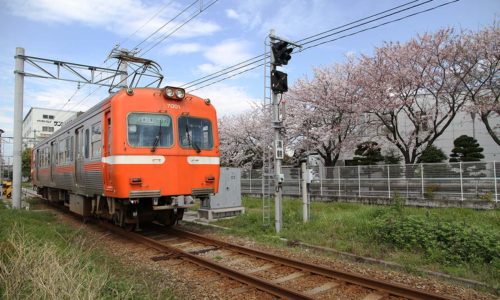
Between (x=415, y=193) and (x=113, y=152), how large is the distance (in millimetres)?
12855

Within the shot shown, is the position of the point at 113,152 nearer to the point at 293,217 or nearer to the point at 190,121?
the point at 190,121

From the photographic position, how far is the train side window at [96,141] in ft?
30.1

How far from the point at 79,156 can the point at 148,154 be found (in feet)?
11.9

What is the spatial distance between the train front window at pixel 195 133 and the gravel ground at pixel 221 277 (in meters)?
2.55

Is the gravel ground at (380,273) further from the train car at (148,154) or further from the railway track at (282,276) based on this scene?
the train car at (148,154)

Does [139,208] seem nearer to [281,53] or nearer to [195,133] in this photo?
[195,133]

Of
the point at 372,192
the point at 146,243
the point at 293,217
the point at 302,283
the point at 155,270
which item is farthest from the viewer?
the point at 372,192

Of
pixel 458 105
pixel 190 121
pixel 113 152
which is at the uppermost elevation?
pixel 458 105

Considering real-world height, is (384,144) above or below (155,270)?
A: above

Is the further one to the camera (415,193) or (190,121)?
(415,193)

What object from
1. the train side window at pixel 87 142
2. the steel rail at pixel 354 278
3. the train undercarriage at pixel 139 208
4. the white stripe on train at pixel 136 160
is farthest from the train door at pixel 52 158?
the steel rail at pixel 354 278

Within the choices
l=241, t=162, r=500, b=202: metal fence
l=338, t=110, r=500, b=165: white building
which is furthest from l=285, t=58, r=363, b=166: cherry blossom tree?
l=241, t=162, r=500, b=202: metal fence

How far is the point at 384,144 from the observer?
24938mm

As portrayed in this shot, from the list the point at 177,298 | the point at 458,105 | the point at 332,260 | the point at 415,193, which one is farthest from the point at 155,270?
the point at 458,105
